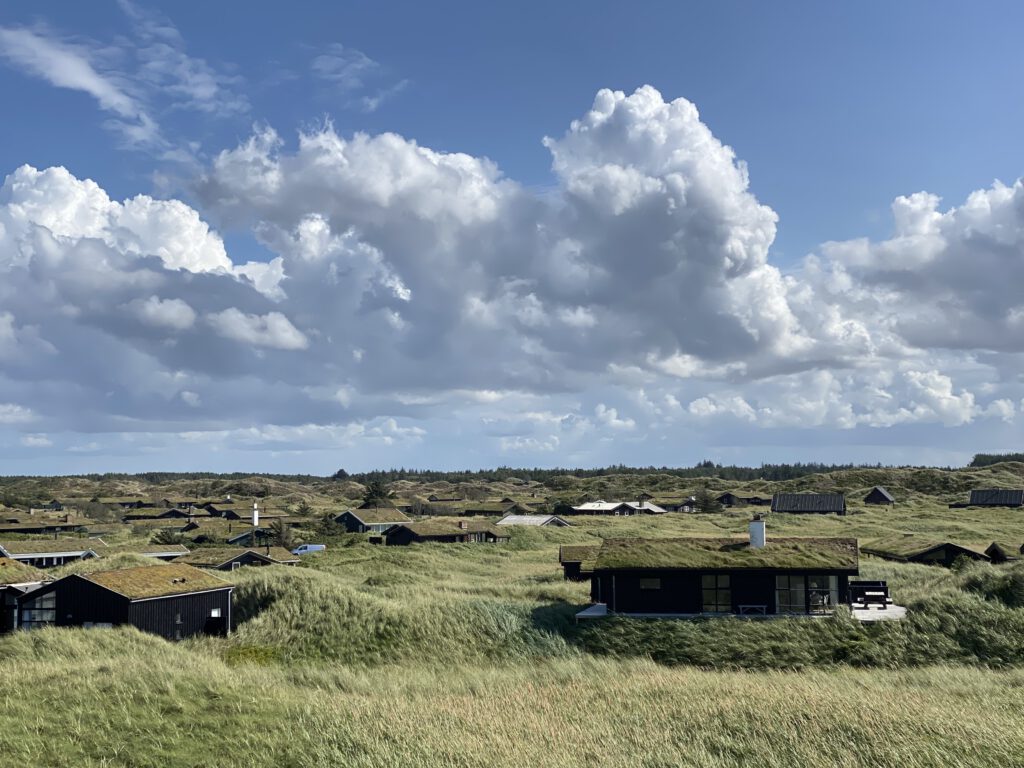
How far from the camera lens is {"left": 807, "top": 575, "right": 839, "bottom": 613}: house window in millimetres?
44875

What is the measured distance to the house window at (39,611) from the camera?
46.0 meters

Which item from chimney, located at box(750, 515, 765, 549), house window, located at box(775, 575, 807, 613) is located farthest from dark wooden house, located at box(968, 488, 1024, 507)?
house window, located at box(775, 575, 807, 613)

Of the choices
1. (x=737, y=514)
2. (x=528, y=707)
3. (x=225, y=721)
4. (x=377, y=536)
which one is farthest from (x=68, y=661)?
(x=737, y=514)

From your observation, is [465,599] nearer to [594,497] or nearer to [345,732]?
[345,732]

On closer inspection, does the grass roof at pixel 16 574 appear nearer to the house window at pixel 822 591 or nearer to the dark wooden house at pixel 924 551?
the house window at pixel 822 591

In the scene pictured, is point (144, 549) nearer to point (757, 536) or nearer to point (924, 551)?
point (757, 536)

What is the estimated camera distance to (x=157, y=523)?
128m

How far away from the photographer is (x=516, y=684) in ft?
111

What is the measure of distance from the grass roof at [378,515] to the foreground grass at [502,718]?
83.8 meters

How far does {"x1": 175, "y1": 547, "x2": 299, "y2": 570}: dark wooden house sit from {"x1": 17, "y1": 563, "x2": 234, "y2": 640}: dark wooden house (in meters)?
20.6

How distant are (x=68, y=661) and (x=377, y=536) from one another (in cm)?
7022

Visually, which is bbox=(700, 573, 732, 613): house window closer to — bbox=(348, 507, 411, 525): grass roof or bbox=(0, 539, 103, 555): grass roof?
bbox=(0, 539, 103, 555): grass roof

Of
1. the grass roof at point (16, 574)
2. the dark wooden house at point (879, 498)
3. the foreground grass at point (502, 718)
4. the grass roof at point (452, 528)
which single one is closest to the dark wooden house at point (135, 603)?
the grass roof at point (16, 574)

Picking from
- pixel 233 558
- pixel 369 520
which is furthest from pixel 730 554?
pixel 369 520
